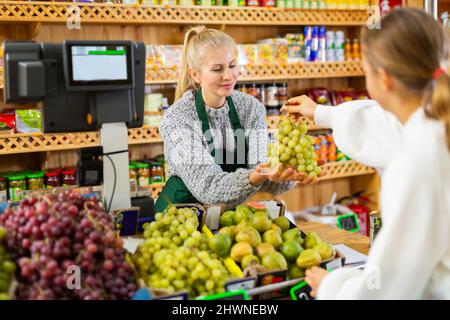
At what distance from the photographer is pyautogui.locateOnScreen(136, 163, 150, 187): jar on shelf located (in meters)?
3.93

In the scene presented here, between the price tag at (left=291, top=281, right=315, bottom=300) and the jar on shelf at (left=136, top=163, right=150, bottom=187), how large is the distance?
2476 mm

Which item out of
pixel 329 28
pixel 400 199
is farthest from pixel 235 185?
pixel 329 28

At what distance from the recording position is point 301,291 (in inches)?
62.3

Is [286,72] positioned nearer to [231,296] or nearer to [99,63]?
[99,63]

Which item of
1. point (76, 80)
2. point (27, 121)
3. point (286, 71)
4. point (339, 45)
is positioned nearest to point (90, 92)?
point (76, 80)

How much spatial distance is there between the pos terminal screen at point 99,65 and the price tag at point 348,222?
3078 mm

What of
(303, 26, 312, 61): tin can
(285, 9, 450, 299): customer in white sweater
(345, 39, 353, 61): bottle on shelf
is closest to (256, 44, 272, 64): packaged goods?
(303, 26, 312, 61): tin can

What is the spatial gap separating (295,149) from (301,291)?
589 millimetres

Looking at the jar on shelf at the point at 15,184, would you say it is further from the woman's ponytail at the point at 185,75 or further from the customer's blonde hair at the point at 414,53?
the customer's blonde hair at the point at 414,53

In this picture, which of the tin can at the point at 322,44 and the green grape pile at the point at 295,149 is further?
the tin can at the point at 322,44

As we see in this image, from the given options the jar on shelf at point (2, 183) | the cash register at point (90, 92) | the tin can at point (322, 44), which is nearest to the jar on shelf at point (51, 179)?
the jar on shelf at point (2, 183)

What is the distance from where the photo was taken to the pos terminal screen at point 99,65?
173cm
